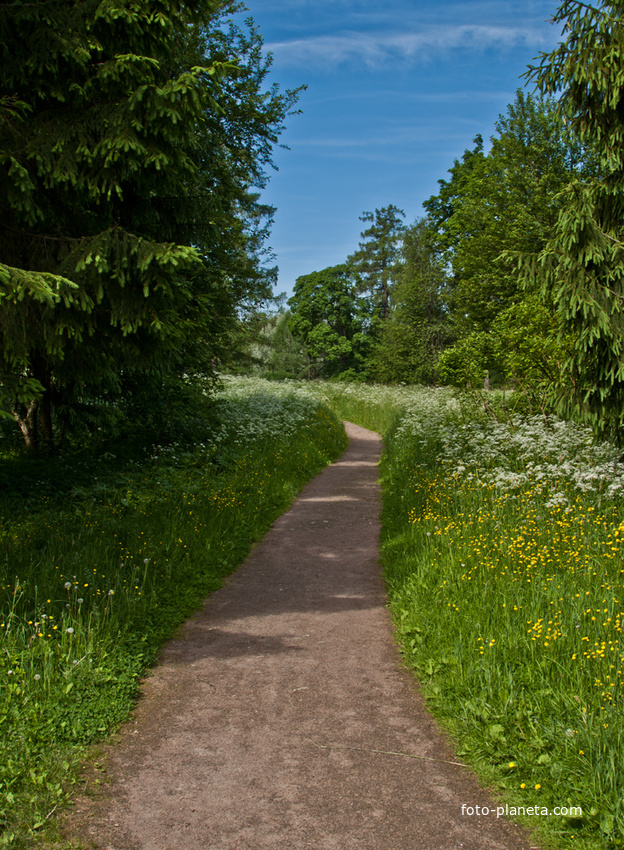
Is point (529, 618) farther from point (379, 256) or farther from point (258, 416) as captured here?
point (379, 256)

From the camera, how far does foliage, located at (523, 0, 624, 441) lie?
284 inches

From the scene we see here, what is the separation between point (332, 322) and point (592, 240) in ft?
169

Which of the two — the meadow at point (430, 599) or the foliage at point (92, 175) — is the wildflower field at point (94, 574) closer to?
the meadow at point (430, 599)

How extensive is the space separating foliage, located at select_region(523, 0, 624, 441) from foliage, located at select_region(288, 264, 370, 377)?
47707 mm

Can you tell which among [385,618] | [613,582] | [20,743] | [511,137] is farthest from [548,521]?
[511,137]

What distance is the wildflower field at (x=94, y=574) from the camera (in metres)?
3.47

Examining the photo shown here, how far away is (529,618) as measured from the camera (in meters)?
4.44

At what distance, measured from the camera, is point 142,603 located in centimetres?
536

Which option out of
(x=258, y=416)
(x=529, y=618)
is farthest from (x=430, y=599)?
(x=258, y=416)

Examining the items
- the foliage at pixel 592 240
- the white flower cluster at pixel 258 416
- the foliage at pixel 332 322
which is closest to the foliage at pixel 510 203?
the white flower cluster at pixel 258 416

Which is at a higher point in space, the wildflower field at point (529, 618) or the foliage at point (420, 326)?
the foliage at point (420, 326)

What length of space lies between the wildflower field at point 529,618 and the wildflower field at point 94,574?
218 cm

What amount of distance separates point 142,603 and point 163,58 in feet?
20.8

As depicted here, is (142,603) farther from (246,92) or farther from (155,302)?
(246,92)
